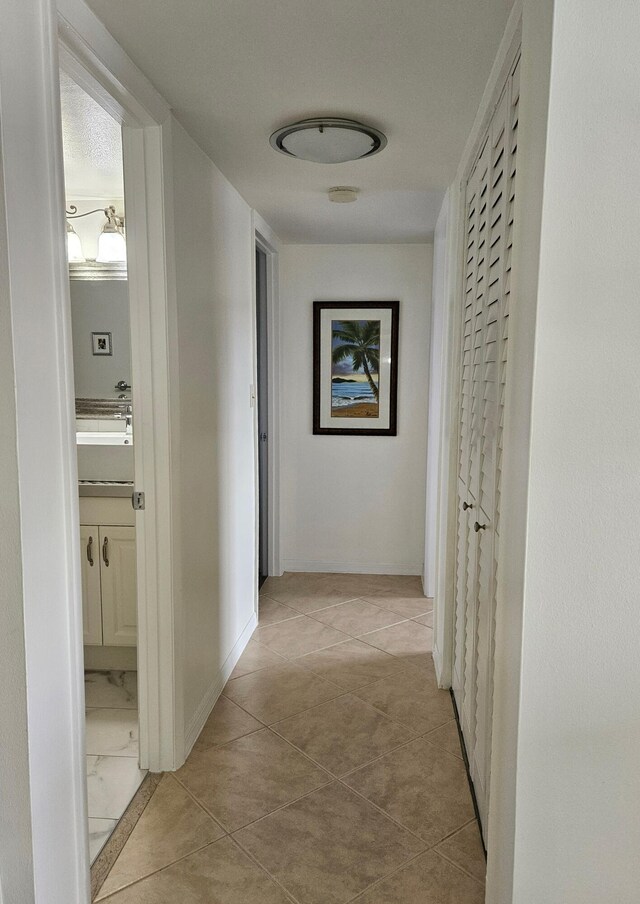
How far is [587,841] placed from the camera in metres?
1.29

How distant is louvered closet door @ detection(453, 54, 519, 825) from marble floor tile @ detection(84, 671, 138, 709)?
1388mm

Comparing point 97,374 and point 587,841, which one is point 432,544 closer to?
point 97,374

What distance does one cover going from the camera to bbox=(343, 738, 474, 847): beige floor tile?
2160 millimetres

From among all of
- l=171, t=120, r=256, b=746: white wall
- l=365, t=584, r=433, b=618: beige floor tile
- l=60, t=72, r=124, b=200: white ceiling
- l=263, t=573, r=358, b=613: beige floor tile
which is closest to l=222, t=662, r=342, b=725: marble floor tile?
→ l=171, t=120, r=256, b=746: white wall

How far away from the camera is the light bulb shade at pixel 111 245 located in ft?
11.4

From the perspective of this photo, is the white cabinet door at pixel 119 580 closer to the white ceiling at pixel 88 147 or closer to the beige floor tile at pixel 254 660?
the beige floor tile at pixel 254 660

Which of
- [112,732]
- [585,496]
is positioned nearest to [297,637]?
[112,732]

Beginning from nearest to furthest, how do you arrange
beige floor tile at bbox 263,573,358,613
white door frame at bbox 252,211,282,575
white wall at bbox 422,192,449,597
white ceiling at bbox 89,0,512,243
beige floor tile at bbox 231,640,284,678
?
white ceiling at bbox 89,0,512,243, beige floor tile at bbox 231,640,284,678, white wall at bbox 422,192,449,597, beige floor tile at bbox 263,573,358,613, white door frame at bbox 252,211,282,575

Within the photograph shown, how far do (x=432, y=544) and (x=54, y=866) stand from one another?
2879 millimetres

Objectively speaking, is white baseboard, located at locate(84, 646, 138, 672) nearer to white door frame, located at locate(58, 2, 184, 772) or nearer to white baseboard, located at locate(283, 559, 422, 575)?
white door frame, located at locate(58, 2, 184, 772)

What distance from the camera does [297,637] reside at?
3.67m

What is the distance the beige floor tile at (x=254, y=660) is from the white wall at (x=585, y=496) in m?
2.10

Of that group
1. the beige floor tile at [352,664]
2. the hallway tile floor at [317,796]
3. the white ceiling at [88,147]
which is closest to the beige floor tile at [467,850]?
the hallway tile floor at [317,796]

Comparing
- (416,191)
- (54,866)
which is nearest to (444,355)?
(416,191)
